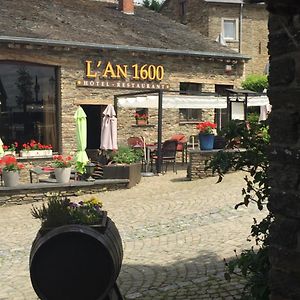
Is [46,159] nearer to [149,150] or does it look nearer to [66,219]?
[149,150]

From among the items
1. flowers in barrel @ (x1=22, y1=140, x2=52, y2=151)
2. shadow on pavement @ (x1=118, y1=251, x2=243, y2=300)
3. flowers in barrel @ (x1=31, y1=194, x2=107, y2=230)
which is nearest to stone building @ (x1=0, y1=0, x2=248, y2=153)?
flowers in barrel @ (x1=22, y1=140, x2=52, y2=151)

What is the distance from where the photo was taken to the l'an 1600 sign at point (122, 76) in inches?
642

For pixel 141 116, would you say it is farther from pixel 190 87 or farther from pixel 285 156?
pixel 285 156

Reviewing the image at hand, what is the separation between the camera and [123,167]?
12.3 metres

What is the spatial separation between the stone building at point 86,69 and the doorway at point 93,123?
0.04 metres

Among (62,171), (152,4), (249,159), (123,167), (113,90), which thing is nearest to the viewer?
(249,159)

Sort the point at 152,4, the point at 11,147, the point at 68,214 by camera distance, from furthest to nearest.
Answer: the point at 152,4 → the point at 11,147 → the point at 68,214

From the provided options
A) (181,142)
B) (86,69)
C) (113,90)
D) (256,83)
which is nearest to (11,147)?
(86,69)

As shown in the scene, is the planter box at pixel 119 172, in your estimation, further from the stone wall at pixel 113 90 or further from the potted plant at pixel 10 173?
the stone wall at pixel 113 90

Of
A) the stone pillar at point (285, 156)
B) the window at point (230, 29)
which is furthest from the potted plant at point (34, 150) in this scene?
the window at point (230, 29)

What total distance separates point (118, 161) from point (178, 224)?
16.8 feet

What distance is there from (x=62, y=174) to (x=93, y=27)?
824 centimetres

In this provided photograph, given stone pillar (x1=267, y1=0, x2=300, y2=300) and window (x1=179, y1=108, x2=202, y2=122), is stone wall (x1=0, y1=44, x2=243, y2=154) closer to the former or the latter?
window (x1=179, y1=108, x2=202, y2=122)

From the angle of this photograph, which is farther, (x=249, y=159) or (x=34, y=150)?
(x=34, y=150)
